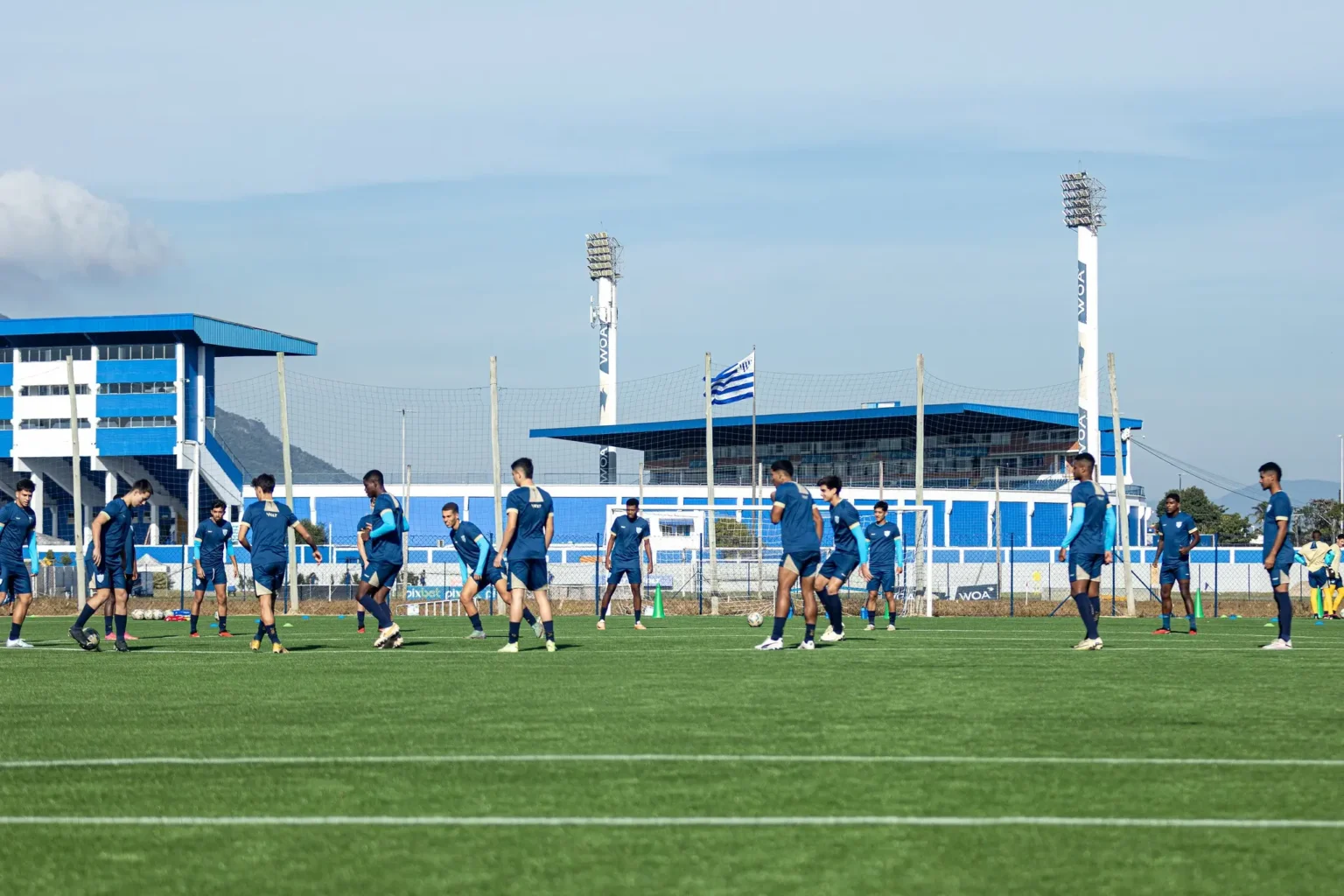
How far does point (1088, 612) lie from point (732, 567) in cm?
2251

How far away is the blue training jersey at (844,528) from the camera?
1747 cm

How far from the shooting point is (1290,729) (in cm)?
854

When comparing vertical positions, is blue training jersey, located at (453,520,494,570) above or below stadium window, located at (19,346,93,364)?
below

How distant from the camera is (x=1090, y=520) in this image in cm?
1628

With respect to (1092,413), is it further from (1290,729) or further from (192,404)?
(1290,729)

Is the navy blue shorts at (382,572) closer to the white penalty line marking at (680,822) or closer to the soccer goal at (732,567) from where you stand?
the soccer goal at (732,567)

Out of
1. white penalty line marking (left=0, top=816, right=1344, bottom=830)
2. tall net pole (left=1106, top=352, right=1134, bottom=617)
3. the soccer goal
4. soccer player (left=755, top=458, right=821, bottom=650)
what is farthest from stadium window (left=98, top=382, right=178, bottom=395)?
white penalty line marking (left=0, top=816, right=1344, bottom=830)

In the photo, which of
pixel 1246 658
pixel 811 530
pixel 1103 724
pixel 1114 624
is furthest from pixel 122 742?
pixel 1114 624

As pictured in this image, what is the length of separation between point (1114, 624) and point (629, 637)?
10.2 meters

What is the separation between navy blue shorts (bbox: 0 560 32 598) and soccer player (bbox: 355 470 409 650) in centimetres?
388

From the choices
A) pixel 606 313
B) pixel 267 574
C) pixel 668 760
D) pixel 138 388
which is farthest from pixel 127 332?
pixel 668 760

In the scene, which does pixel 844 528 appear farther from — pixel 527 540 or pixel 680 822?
pixel 680 822

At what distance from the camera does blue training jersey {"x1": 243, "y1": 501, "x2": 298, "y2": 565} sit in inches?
657

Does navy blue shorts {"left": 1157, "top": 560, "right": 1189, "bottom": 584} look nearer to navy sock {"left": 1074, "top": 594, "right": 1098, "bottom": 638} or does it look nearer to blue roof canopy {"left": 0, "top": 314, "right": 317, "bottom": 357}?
navy sock {"left": 1074, "top": 594, "right": 1098, "bottom": 638}
